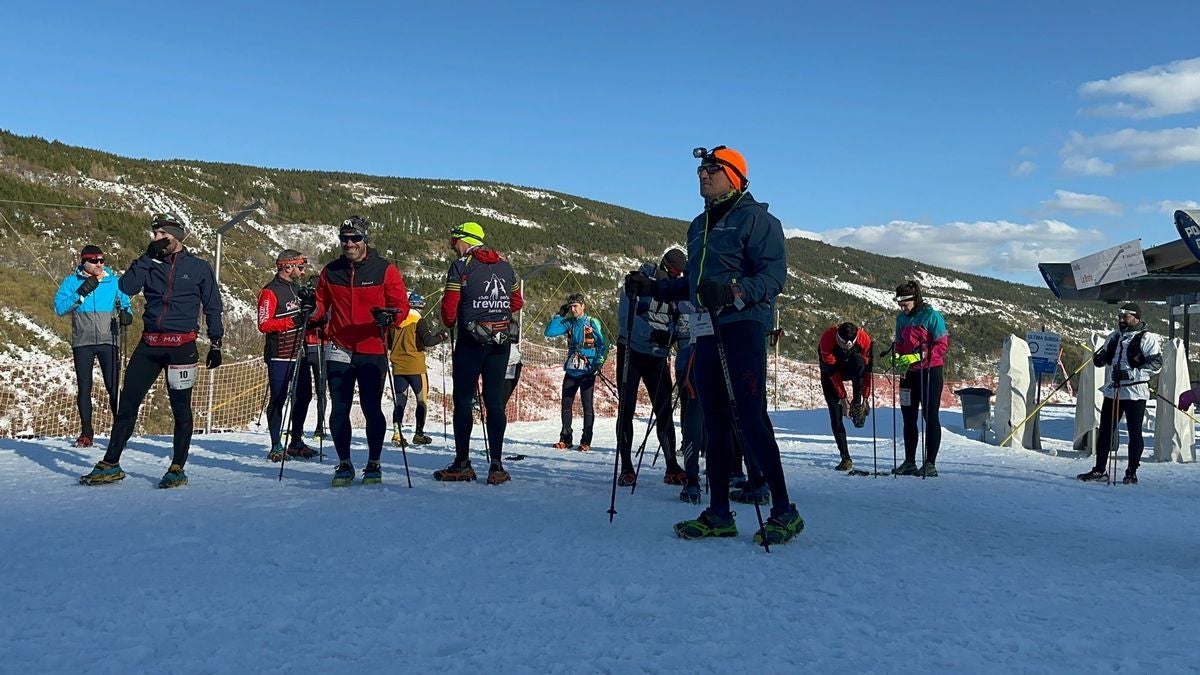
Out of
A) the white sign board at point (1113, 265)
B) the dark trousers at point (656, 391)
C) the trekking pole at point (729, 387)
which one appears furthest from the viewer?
the white sign board at point (1113, 265)

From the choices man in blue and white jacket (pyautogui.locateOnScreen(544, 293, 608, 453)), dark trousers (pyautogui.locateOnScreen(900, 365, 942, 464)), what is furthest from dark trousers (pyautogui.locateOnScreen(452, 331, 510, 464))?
dark trousers (pyautogui.locateOnScreen(900, 365, 942, 464))

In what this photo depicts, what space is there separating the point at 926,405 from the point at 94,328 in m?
8.52

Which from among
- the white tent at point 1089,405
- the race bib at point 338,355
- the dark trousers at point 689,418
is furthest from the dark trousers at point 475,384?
the white tent at point 1089,405

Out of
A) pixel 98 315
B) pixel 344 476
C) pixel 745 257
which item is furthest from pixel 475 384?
pixel 98 315

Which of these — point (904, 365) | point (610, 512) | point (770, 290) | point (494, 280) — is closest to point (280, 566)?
point (610, 512)

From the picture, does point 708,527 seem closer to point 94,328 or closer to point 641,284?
point 641,284

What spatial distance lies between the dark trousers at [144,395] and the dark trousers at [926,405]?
662 cm

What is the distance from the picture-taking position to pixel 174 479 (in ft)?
19.7

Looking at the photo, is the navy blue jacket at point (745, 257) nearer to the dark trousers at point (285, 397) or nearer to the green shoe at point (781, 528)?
the green shoe at point (781, 528)

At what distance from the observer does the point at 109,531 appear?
4371 mm

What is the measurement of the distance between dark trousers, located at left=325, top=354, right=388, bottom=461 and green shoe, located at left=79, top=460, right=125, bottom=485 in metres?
1.53

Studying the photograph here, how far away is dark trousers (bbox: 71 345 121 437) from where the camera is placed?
859cm

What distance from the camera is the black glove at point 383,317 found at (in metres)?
6.01

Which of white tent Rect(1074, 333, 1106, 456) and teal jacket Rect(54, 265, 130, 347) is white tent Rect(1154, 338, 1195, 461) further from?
teal jacket Rect(54, 265, 130, 347)
